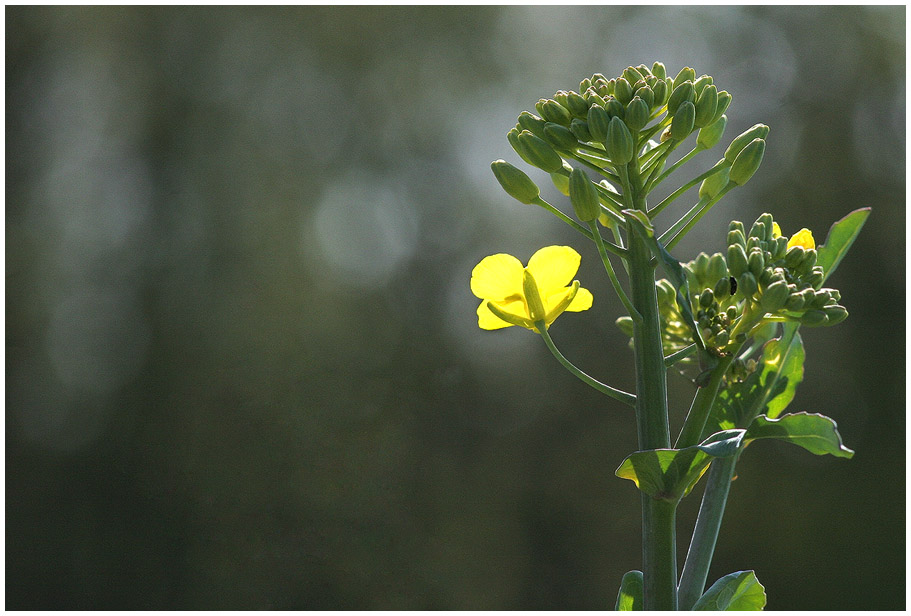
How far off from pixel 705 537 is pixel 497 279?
0.16 m

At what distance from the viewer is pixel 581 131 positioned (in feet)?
1.15

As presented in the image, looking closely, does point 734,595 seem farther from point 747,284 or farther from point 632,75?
point 632,75

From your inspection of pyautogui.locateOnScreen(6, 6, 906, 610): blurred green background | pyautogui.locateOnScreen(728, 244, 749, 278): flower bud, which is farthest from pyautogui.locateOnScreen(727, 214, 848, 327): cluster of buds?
pyautogui.locateOnScreen(6, 6, 906, 610): blurred green background

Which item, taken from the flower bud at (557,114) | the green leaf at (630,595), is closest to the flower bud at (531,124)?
the flower bud at (557,114)

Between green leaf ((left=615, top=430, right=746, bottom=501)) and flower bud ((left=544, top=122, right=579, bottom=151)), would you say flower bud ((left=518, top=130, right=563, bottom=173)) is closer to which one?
flower bud ((left=544, top=122, right=579, bottom=151))

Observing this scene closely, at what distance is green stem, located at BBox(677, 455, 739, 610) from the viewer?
1.08ft

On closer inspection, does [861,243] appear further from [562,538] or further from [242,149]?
[242,149]

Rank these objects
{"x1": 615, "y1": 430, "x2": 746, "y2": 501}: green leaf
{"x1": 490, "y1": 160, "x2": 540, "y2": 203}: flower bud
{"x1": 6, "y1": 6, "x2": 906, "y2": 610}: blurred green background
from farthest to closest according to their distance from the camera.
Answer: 1. {"x1": 6, "y1": 6, "x2": 906, "y2": 610}: blurred green background
2. {"x1": 490, "y1": 160, "x2": 540, "y2": 203}: flower bud
3. {"x1": 615, "y1": 430, "x2": 746, "y2": 501}: green leaf

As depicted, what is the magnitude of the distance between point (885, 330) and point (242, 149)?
2.70 meters

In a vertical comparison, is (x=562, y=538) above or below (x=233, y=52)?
below

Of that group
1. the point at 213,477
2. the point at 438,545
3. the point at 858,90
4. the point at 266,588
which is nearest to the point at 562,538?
the point at 438,545

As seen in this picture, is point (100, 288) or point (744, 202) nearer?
point (744, 202)

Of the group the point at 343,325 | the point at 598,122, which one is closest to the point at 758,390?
the point at 598,122

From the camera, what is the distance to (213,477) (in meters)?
2.90
